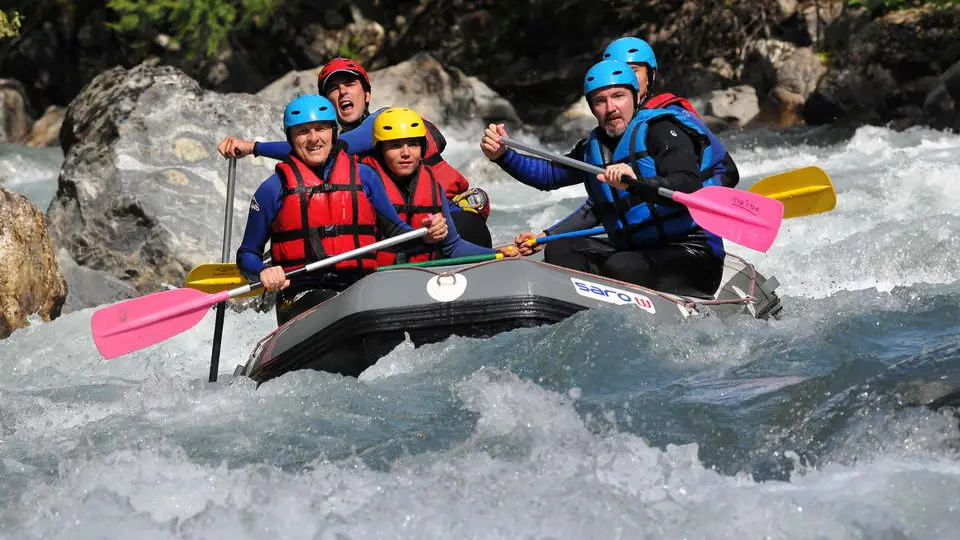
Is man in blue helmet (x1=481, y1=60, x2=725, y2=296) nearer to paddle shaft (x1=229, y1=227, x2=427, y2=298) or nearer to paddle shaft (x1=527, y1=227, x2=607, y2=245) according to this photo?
paddle shaft (x1=527, y1=227, x2=607, y2=245)

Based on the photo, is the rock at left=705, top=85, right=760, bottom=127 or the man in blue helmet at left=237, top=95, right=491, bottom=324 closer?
the man in blue helmet at left=237, top=95, right=491, bottom=324

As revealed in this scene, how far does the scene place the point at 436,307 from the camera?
5426mm

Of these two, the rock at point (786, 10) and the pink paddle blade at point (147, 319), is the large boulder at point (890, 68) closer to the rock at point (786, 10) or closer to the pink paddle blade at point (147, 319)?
the rock at point (786, 10)

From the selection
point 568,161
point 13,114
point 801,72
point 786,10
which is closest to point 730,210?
point 568,161

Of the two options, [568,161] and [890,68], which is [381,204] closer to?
[568,161]

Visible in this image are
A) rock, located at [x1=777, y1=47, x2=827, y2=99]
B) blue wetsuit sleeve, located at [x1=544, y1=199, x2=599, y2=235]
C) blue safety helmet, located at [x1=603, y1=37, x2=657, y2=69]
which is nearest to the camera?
blue safety helmet, located at [x1=603, y1=37, x2=657, y2=69]

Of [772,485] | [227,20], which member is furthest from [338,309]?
[227,20]

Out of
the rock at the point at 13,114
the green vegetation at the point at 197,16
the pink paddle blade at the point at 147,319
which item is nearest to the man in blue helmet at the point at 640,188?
the pink paddle blade at the point at 147,319

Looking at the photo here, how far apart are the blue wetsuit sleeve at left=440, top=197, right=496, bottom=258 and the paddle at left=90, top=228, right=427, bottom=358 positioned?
28.8 inches

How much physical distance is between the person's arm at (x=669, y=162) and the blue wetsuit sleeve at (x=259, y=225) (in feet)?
5.26

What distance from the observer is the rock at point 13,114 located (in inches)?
693

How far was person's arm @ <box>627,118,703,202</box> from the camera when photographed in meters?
5.93

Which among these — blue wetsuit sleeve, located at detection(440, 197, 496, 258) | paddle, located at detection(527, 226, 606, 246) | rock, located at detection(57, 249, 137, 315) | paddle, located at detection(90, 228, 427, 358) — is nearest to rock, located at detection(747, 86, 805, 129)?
rock, located at detection(57, 249, 137, 315)

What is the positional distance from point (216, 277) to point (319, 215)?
86cm
